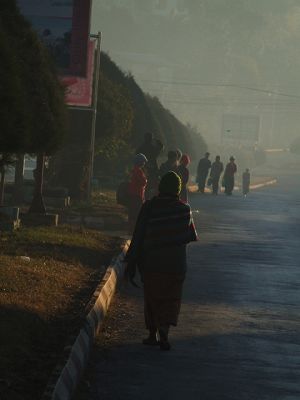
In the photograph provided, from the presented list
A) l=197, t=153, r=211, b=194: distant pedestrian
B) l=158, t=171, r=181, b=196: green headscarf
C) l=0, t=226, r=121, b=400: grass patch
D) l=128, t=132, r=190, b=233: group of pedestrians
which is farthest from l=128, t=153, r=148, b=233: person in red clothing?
l=197, t=153, r=211, b=194: distant pedestrian

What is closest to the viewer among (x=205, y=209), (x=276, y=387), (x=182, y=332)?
(x=276, y=387)

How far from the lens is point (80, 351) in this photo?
10.7 m

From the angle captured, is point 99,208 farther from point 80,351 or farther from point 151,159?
point 80,351

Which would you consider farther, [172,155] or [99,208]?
[99,208]

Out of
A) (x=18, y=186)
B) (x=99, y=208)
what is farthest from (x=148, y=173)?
(x=18, y=186)

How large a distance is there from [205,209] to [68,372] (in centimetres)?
2986

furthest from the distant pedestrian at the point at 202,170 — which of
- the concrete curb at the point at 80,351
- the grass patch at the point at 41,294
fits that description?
the concrete curb at the point at 80,351

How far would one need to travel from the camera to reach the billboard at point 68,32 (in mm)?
26312

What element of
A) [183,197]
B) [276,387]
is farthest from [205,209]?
[276,387]

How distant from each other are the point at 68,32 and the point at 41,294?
13.2m

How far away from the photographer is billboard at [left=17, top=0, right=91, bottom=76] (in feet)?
86.3

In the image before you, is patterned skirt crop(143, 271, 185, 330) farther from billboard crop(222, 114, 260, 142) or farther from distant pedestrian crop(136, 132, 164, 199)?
billboard crop(222, 114, 260, 142)

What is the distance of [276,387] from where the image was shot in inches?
411

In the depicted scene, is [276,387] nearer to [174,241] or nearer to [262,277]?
[174,241]
